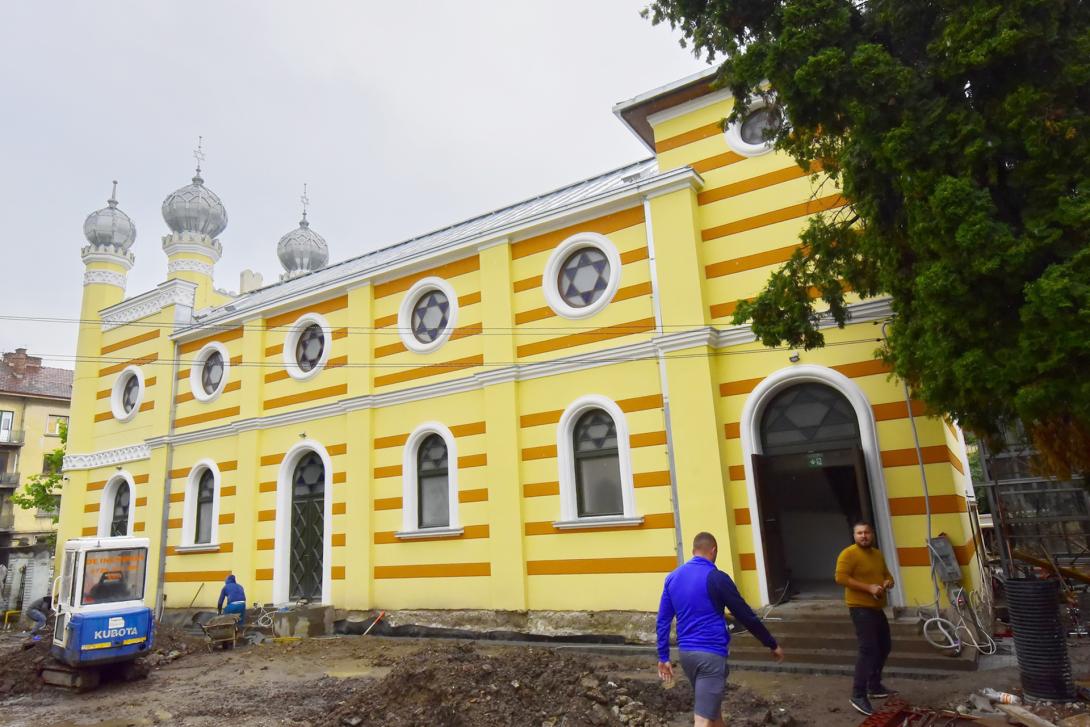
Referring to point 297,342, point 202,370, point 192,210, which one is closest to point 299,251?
point 192,210

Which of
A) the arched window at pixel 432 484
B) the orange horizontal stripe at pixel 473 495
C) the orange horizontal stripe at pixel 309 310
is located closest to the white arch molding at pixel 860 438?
the orange horizontal stripe at pixel 473 495

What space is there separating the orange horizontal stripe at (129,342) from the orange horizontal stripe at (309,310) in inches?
173

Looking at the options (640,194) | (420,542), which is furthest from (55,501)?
(640,194)

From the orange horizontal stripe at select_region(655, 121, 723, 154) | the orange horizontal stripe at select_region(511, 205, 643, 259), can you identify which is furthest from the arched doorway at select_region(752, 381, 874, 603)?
the orange horizontal stripe at select_region(655, 121, 723, 154)

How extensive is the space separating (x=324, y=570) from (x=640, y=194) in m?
9.23

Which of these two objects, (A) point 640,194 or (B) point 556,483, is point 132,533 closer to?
(B) point 556,483

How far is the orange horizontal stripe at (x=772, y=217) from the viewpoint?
1002 centimetres

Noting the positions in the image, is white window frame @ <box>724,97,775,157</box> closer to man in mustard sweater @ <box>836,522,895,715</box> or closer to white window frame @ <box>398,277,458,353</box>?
white window frame @ <box>398,277,458,353</box>

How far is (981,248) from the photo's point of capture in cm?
538

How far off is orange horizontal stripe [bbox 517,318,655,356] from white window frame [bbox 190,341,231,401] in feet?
26.8

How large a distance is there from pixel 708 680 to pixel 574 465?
661 centimetres

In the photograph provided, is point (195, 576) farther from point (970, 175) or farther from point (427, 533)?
point (970, 175)

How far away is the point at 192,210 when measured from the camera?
18.9 meters

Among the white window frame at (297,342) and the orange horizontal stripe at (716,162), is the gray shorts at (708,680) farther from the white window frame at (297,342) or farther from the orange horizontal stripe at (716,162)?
the white window frame at (297,342)
